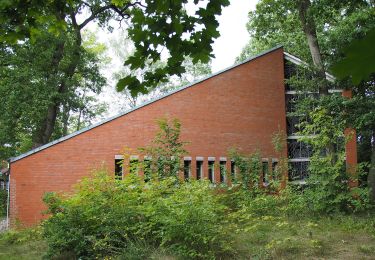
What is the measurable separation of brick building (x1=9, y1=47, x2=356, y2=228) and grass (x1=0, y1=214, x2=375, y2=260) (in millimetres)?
3277

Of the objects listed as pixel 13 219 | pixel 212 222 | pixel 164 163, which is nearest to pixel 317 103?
pixel 164 163

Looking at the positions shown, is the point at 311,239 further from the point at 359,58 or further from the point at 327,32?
the point at 327,32

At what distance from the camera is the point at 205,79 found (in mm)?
17531

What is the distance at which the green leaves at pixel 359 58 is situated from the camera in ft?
2.65

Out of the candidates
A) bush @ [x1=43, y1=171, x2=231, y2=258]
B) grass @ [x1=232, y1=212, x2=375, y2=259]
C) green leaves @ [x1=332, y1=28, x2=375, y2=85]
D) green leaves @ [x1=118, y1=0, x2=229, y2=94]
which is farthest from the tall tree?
grass @ [x1=232, y1=212, x2=375, y2=259]

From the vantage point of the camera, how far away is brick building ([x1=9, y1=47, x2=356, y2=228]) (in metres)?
14.7

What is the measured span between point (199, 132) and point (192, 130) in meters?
0.33

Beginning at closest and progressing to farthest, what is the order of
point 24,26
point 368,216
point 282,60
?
point 24,26 < point 368,216 < point 282,60

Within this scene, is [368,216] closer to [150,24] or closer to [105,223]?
[105,223]

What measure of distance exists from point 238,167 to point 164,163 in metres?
2.90

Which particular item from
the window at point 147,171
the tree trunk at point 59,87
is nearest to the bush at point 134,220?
the window at point 147,171

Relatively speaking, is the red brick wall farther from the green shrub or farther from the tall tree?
the tall tree

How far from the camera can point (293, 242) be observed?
26.8ft

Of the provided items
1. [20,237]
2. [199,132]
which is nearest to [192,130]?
[199,132]
